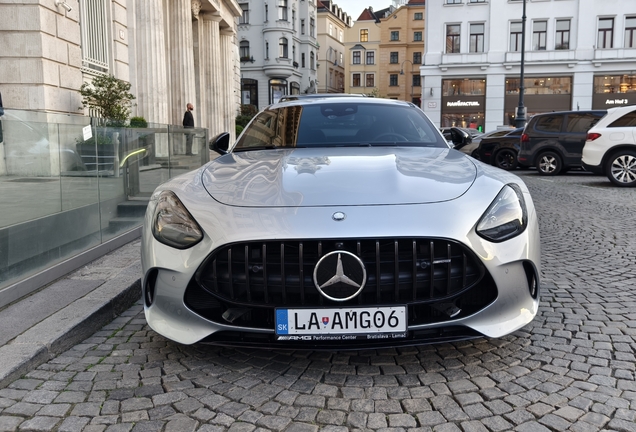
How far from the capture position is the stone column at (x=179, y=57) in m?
21.6

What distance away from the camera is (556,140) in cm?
1537

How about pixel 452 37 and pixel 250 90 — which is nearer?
pixel 452 37

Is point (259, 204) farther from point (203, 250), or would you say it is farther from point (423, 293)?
point (423, 293)

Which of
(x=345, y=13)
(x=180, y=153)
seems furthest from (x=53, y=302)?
(x=345, y=13)

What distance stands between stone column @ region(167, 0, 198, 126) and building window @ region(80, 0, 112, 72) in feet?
23.9

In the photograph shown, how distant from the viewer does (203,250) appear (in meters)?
2.75

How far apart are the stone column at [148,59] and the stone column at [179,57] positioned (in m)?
4.09

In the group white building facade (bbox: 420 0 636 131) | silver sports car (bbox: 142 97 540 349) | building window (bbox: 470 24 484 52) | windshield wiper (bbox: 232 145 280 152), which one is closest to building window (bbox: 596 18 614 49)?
white building facade (bbox: 420 0 636 131)

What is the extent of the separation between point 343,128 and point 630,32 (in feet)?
136

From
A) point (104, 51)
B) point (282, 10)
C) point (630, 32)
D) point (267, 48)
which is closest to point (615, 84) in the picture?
point (630, 32)

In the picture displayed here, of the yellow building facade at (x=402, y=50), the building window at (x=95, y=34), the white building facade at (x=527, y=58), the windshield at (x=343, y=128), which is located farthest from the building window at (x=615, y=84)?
the windshield at (x=343, y=128)

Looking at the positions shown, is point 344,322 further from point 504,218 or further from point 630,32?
point 630,32

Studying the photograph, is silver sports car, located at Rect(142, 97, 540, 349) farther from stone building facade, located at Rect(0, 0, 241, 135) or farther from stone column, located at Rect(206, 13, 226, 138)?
stone column, located at Rect(206, 13, 226, 138)

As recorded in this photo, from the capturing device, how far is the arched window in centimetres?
5712
